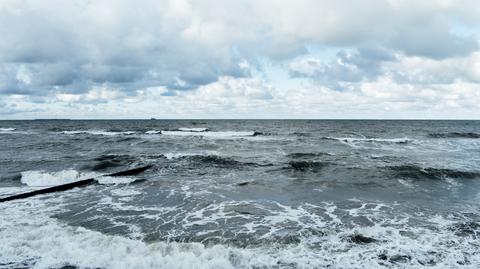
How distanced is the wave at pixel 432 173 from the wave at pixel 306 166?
14.8 ft

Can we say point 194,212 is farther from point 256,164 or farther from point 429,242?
point 256,164

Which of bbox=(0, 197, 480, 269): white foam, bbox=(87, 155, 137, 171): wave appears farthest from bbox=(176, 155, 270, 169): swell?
bbox=(0, 197, 480, 269): white foam

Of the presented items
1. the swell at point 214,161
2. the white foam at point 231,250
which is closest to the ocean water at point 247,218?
the white foam at point 231,250

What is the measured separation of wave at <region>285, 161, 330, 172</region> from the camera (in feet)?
71.2

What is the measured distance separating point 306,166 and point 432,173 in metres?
7.50

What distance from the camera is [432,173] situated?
20141mm

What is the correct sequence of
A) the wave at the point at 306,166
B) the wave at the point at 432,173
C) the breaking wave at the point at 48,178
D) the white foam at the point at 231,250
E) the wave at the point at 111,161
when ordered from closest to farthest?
1. the white foam at the point at 231,250
2. the breaking wave at the point at 48,178
3. the wave at the point at 432,173
4. the wave at the point at 306,166
5. the wave at the point at 111,161

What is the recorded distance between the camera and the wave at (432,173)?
19.5 metres

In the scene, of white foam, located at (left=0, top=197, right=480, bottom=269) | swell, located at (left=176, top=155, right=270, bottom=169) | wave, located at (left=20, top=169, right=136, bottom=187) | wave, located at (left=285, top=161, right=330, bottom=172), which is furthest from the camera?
swell, located at (left=176, top=155, right=270, bottom=169)

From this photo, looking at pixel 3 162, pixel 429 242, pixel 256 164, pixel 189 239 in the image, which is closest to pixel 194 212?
pixel 189 239

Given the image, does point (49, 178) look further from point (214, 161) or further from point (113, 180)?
point (214, 161)

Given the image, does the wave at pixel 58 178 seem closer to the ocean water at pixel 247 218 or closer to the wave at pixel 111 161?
the ocean water at pixel 247 218

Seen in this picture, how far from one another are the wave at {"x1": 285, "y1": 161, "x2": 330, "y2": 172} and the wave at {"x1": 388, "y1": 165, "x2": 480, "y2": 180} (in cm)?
451

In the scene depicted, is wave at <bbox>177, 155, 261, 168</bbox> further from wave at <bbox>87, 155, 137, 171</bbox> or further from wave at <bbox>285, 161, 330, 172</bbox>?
wave at <bbox>87, 155, 137, 171</bbox>
